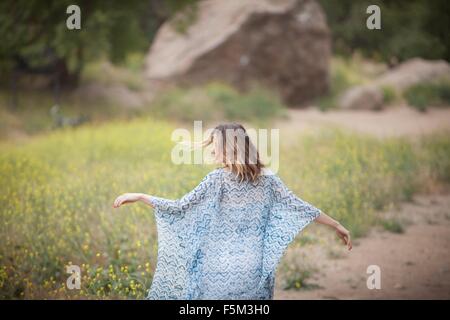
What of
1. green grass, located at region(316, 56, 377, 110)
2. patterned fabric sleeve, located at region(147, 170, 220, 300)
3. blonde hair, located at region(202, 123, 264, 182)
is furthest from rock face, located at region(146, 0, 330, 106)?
blonde hair, located at region(202, 123, 264, 182)

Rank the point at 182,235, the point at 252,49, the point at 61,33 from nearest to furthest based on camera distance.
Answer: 1. the point at 182,235
2. the point at 61,33
3. the point at 252,49

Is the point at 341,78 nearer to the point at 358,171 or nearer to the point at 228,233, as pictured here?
the point at 358,171

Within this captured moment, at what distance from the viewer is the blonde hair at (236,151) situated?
4273 millimetres

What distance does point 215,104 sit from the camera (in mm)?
14227

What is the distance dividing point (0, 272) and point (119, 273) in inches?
40.4

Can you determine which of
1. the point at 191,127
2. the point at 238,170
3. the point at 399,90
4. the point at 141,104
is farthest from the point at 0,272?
the point at 399,90

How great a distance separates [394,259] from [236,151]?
3.47 m

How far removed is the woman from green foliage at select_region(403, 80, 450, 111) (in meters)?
11.4

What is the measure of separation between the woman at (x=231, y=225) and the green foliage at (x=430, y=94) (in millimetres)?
11407

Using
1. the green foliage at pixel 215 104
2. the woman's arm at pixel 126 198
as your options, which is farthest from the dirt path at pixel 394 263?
the green foliage at pixel 215 104

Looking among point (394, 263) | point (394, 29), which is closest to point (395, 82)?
point (394, 29)

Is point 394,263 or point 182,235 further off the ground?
point 182,235

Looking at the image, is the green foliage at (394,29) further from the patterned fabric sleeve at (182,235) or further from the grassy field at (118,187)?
the patterned fabric sleeve at (182,235)

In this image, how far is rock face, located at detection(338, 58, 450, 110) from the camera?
51.7ft
